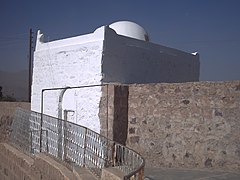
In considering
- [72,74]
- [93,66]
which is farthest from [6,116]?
[93,66]

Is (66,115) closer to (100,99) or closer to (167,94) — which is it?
(100,99)

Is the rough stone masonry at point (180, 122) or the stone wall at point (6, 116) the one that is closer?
the rough stone masonry at point (180, 122)

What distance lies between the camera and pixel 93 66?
855 centimetres

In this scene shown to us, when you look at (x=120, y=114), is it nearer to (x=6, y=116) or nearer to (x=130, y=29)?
(x=130, y=29)

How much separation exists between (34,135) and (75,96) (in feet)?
5.61

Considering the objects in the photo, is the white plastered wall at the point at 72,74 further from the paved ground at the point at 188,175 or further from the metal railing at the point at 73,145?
the paved ground at the point at 188,175

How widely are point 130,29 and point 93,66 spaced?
2.99m

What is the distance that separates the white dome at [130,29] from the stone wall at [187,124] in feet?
11.5

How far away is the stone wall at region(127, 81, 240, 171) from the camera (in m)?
6.45

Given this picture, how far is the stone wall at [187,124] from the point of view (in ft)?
21.2

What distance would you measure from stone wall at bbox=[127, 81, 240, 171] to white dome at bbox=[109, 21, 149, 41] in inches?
138

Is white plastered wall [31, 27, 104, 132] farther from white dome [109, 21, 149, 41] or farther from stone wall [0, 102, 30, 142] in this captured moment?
stone wall [0, 102, 30, 142]

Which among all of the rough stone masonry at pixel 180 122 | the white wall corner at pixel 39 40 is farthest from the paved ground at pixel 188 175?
the white wall corner at pixel 39 40

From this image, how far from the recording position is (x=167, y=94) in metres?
7.27
